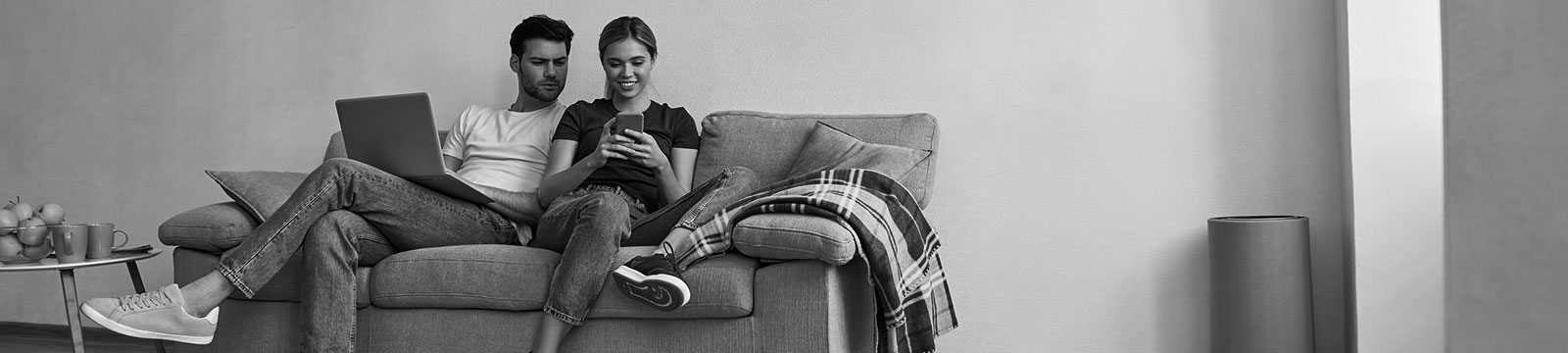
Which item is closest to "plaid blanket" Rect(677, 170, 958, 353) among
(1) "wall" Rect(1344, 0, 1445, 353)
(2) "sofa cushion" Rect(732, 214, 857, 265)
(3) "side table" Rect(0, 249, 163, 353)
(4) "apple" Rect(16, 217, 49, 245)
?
(2) "sofa cushion" Rect(732, 214, 857, 265)

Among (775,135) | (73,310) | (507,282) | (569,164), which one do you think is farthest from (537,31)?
(73,310)

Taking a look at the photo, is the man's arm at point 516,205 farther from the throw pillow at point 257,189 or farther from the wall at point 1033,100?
the wall at point 1033,100

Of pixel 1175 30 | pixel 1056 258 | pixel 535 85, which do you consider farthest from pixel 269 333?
pixel 1175 30

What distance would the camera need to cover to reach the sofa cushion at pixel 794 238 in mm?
1852

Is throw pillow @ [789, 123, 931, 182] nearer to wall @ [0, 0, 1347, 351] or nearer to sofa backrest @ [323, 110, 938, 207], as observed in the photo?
sofa backrest @ [323, 110, 938, 207]


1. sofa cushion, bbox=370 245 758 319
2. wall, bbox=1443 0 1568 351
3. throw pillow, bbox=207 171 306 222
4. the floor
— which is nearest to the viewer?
wall, bbox=1443 0 1568 351

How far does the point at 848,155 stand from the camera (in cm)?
243

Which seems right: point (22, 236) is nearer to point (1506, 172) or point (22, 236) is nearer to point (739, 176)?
point (739, 176)

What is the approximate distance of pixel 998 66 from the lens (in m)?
2.80

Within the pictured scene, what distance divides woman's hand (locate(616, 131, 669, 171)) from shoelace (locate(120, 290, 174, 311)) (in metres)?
0.96

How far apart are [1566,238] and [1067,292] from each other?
2.74 meters

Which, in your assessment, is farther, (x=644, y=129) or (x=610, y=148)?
(x=644, y=129)

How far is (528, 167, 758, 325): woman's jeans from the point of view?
2006 mm

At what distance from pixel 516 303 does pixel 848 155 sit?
832mm
